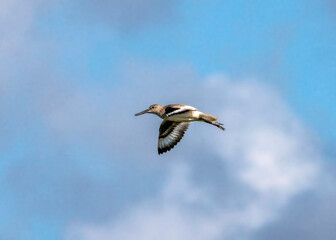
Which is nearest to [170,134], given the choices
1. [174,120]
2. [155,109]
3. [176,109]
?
[155,109]

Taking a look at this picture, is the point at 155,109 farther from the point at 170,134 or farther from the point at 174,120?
the point at 170,134

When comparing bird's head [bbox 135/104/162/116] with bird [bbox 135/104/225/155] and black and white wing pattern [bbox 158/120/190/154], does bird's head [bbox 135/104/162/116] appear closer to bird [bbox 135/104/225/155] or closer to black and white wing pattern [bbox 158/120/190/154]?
bird [bbox 135/104/225/155]

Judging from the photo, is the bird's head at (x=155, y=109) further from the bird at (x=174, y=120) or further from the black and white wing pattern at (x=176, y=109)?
the black and white wing pattern at (x=176, y=109)

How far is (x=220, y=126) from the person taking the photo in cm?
3122

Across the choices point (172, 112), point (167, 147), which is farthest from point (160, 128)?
point (172, 112)

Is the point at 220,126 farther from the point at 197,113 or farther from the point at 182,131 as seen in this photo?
the point at 182,131

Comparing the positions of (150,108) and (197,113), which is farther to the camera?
(150,108)

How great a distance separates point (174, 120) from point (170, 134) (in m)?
2.88

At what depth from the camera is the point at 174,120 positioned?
104 ft

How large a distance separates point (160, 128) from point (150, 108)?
6.52 ft

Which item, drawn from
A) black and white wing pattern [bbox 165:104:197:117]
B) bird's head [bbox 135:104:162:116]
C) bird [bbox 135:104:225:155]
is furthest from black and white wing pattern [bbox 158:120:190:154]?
black and white wing pattern [bbox 165:104:197:117]

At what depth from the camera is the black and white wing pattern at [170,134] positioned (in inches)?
1346

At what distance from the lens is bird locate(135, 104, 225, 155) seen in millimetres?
30812

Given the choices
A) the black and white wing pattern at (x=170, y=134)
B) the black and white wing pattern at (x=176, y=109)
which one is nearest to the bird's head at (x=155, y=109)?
the black and white wing pattern at (x=176, y=109)
